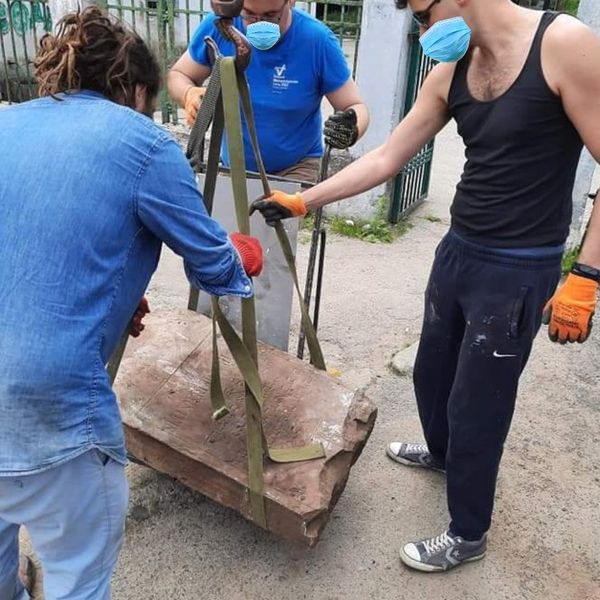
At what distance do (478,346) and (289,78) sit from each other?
147 centimetres

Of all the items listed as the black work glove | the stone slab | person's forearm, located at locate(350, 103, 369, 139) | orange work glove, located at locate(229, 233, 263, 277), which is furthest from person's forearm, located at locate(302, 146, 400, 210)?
the stone slab

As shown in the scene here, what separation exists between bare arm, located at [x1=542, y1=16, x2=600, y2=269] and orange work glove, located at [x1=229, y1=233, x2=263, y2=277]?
2.95ft

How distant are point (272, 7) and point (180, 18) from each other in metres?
4.69

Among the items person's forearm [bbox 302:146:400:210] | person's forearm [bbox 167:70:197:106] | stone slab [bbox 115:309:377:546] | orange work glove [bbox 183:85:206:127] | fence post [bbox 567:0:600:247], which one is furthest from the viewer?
fence post [bbox 567:0:600:247]

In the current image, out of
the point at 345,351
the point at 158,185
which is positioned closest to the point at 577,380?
the point at 345,351

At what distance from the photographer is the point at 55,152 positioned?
1291mm

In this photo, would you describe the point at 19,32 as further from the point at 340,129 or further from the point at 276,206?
the point at 276,206

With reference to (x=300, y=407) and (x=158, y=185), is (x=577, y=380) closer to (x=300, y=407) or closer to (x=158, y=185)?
(x=300, y=407)

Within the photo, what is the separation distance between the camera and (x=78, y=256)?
1317mm

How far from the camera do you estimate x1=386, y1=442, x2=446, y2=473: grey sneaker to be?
2.77 meters

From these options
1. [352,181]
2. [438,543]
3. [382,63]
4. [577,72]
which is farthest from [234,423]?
[382,63]

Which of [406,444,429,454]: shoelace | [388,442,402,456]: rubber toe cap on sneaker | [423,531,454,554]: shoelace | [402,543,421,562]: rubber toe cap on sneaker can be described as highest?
[423,531,454,554]: shoelace

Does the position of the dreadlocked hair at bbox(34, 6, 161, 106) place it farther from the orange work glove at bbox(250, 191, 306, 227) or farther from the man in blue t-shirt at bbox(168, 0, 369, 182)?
the man in blue t-shirt at bbox(168, 0, 369, 182)

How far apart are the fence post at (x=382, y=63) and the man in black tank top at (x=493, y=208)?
2.72 metres
